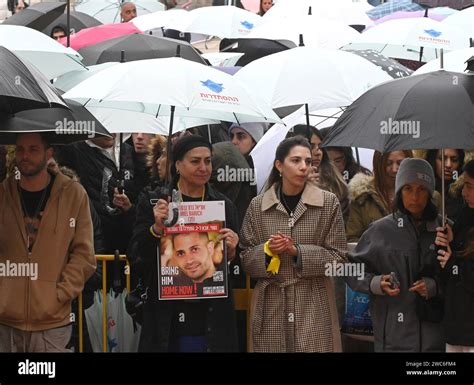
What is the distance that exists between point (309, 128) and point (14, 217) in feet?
9.80

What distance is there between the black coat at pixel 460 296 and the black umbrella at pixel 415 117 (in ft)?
3.02

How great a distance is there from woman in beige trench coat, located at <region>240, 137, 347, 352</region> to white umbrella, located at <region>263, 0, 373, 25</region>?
671 cm

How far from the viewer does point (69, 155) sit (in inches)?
490

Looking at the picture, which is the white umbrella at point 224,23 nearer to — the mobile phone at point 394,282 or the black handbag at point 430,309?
the mobile phone at point 394,282

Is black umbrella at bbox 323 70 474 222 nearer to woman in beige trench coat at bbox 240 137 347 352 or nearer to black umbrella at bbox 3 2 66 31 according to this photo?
woman in beige trench coat at bbox 240 137 347 352

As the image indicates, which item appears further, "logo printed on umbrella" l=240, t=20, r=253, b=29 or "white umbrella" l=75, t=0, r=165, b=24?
"white umbrella" l=75, t=0, r=165, b=24

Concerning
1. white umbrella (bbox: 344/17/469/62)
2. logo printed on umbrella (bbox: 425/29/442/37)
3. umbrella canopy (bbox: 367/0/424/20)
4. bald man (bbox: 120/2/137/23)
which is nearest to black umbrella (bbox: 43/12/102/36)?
bald man (bbox: 120/2/137/23)

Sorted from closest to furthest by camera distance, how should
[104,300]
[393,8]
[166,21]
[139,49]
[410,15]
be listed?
[104,300], [139,49], [410,15], [166,21], [393,8]

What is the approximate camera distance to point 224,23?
17.6 metres

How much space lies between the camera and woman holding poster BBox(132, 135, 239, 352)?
1025 centimetres

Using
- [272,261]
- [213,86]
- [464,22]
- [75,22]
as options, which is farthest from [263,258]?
[75,22]

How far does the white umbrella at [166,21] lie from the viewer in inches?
714

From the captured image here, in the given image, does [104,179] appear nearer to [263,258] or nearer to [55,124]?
[55,124]

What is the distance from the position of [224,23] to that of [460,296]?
8169 millimetres
